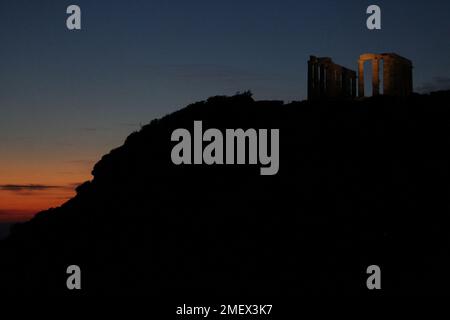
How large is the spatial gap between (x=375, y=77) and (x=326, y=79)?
2.45m

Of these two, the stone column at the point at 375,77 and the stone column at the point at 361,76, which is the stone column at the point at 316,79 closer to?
the stone column at the point at 361,76

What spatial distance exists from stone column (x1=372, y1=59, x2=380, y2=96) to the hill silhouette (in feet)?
1.80

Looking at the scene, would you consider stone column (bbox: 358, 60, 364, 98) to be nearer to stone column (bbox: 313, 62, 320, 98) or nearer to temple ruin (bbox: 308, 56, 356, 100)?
temple ruin (bbox: 308, 56, 356, 100)

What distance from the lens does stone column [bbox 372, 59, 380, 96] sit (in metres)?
31.6

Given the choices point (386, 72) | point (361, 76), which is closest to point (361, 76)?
point (361, 76)

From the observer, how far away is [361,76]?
31641 millimetres

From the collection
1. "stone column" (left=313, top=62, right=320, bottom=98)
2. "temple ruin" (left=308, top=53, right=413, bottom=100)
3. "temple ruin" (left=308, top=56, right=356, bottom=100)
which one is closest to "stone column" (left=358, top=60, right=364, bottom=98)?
"temple ruin" (left=308, top=53, right=413, bottom=100)

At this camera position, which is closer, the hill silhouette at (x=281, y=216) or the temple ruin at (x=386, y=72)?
the hill silhouette at (x=281, y=216)

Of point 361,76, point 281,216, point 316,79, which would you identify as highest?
point 361,76

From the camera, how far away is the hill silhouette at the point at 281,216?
25.5 meters

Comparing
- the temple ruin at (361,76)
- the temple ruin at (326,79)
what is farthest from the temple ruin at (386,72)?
the temple ruin at (326,79)

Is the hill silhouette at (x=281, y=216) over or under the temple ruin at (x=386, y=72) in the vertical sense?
under

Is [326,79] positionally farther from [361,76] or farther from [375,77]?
[375,77]
